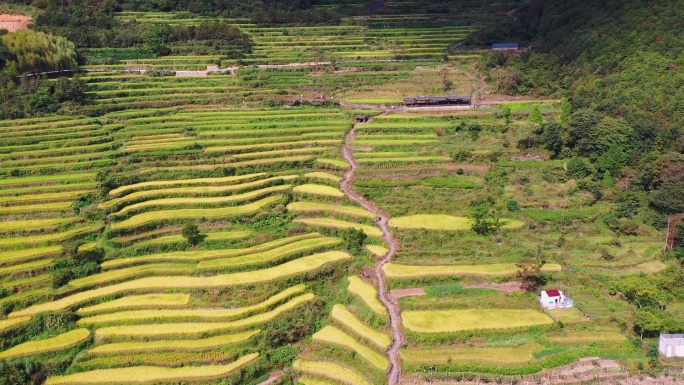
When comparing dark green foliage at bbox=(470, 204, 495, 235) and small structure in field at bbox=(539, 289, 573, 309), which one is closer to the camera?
small structure in field at bbox=(539, 289, 573, 309)

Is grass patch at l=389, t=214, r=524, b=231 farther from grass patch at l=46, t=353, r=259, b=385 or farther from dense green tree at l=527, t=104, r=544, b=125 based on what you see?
dense green tree at l=527, t=104, r=544, b=125

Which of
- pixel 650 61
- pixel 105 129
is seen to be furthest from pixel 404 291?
pixel 650 61

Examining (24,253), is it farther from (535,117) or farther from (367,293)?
(535,117)

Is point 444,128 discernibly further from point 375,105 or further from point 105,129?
point 105,129

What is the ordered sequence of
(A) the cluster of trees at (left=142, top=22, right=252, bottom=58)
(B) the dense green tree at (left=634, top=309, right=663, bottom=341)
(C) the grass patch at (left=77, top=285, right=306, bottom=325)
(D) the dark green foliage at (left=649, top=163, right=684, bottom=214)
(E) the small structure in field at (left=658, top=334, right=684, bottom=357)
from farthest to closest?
1. (A) the cluster of trees at (left=142, top=22, right=252, bottom=58)
2. (D) the dark green foliage at (left=649, top=163, right=684, bottom=214)
3. (C) the grass patch at (left=77, top=285, right=306, bottom=325)
4. (B) the dense green tree at (left=634, top=309, right=663, bottom=341)
5. (E) the small structure in field at (left=658, top=334, right=684, bottom=357)

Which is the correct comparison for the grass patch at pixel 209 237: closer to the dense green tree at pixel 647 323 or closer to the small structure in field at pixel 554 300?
the small structure in field at pixel 554 300

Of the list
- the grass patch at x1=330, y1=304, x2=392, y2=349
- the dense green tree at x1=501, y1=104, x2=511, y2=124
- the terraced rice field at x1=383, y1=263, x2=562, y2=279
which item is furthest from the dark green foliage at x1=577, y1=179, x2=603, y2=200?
the grass patch at x1=330, y1=304, x2=392, y2=349

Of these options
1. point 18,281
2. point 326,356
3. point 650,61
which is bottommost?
point 326,356
